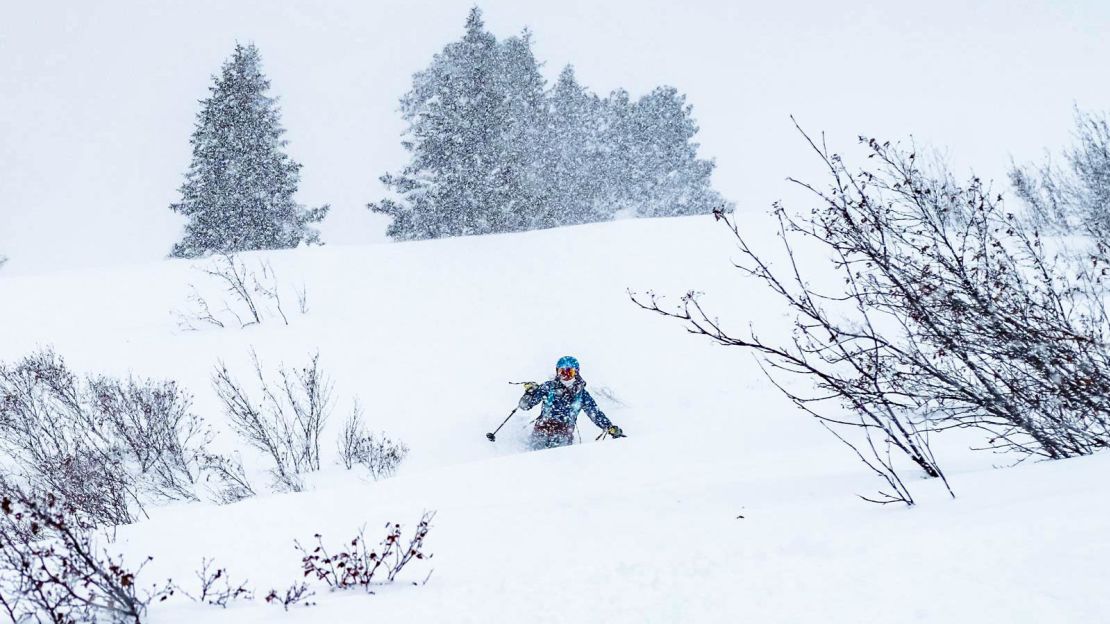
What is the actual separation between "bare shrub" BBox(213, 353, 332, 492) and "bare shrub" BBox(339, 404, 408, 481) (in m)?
0.39

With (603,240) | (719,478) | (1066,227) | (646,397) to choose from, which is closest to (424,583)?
(719,478)

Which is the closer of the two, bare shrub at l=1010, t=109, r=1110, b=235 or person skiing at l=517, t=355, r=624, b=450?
person skiing at l=517, t=355, r=624, b=450

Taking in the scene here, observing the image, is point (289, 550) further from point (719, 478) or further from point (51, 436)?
point (51, 436)

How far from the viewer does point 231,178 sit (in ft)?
66.5

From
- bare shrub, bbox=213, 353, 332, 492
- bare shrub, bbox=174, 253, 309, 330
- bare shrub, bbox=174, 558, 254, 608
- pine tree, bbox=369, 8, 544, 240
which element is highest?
pine tree, bbox=369, 8, 544, 240

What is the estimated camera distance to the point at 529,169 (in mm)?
26609

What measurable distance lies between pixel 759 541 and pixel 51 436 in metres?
9.14

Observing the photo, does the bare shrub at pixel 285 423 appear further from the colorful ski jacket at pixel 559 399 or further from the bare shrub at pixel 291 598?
the bare shrub at pixel 291 598

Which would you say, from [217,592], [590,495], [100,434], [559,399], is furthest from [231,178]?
[217,592]

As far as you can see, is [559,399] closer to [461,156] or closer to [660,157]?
[461,156]

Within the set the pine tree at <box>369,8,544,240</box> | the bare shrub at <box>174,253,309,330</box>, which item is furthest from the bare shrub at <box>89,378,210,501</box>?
the pine tree at <box>369,8,544,240</box>

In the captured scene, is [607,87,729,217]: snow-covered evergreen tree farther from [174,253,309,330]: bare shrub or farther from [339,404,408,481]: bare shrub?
[339,404,408,481]: bare shrub

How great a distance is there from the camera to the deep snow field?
208 cm

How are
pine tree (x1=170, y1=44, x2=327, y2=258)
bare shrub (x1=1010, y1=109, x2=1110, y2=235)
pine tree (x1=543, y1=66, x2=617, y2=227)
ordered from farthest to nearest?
pine tree (x1=543, y1=66, x2=617, y2=227)
pine tree (x1=170, y1=44, x2=327, y2=258)
bare shrub (x1=1010, y1=109, x2=1110, y2=235)
